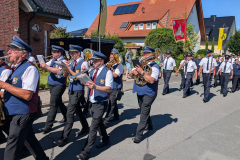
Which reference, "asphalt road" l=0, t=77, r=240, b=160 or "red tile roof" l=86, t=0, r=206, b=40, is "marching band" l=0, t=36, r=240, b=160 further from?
"red tile roof" l=86, t=0, r=206, b=40

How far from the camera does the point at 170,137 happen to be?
4922 mm

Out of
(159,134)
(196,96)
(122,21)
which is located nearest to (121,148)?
(159,134)

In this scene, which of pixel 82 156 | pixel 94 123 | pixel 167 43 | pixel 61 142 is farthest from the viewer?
pixel 167 43

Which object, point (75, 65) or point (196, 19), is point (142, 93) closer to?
point (75, 65)

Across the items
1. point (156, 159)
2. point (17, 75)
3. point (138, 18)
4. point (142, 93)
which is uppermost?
point (138, 18)

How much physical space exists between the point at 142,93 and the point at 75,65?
1630 mm

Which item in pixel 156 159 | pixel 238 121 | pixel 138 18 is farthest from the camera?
pixel 138 18

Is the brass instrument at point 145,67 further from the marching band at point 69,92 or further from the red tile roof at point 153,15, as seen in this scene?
the red tile roof at point 153,15

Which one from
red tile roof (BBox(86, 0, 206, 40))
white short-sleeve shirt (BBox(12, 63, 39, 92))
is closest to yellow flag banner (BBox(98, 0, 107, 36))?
white short-sleeve shirt (BBox(12, 63, 39, 92))

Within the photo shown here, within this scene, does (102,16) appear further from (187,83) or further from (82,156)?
(82,156)

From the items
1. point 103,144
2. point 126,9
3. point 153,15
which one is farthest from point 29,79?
point 126,9

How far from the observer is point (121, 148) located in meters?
4.34

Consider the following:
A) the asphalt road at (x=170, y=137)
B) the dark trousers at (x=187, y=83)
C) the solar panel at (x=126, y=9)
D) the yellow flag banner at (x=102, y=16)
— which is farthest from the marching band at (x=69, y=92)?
the solar panel at (x=126, y=9)

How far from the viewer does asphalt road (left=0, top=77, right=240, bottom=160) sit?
4.07 m
